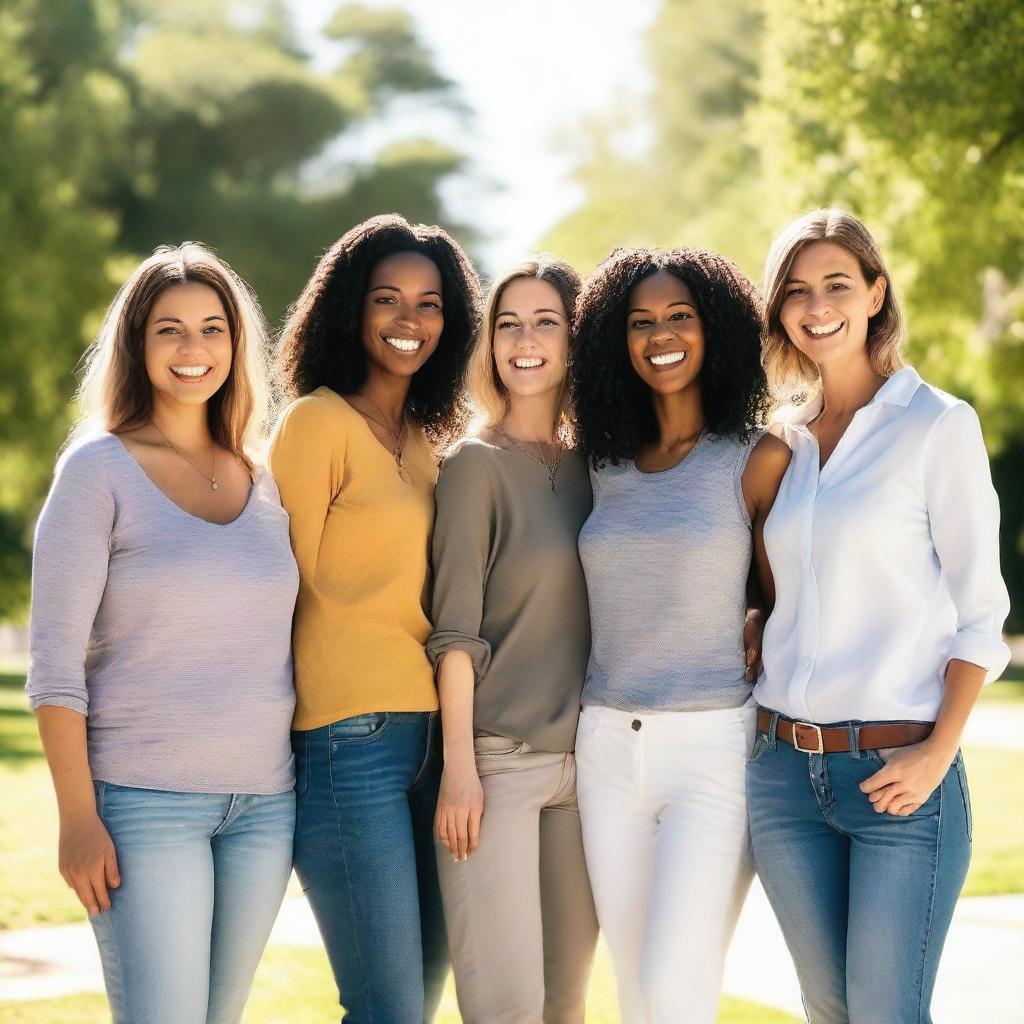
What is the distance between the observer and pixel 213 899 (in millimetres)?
3373

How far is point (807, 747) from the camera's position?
136 inches

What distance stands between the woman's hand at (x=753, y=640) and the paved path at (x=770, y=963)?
2134 millimetres

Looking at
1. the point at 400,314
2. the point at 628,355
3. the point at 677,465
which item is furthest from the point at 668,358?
the point at 400,314

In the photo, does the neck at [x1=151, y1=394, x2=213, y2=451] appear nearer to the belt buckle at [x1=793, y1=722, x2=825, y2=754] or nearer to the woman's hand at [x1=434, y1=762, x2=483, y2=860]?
the woman's hand at [x1=434, y1=762, x2=483, y2=860]

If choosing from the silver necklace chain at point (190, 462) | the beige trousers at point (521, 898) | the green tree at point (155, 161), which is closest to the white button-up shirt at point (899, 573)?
the beige trousers at point (521, 898)

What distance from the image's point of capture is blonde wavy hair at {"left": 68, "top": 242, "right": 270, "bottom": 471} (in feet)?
12.0

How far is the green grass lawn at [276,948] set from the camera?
17.3 ft

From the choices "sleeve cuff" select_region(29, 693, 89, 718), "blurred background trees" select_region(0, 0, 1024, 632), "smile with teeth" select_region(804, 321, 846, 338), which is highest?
"blurred background trees" select_region(0, 0, 1024, 632)

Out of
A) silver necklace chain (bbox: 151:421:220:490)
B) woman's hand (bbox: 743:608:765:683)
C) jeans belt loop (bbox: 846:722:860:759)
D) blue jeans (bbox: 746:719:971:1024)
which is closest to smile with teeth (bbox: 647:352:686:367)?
woman's hand (bbox: 743:608:765:683)

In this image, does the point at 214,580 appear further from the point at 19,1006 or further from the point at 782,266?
the point at 19,1006

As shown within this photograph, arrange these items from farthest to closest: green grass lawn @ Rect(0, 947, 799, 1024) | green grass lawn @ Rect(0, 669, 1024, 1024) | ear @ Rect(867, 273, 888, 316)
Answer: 1. green grass lawn @ Rect(0, 669, 1024, 1024)
2. green grass lawn @ Rect(0, 947, 799, 1024)
3. ear @ Rect(867, 273, 888, 316)

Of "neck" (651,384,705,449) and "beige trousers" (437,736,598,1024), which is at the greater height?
"neck" (651,384,705,449)

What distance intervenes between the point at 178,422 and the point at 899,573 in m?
Result: 1.88

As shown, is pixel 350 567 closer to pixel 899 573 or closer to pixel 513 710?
pixel 513 710
